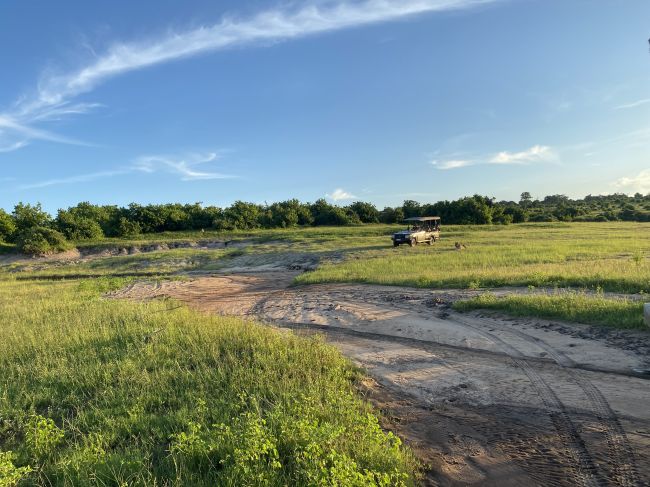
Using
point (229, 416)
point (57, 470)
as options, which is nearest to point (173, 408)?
point (229, 416)

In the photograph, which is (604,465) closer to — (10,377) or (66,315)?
(10,377)

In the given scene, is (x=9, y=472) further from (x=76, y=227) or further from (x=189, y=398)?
(x=76, y=227)

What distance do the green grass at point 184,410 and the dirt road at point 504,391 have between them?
2.34 feet

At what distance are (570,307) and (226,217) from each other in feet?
159

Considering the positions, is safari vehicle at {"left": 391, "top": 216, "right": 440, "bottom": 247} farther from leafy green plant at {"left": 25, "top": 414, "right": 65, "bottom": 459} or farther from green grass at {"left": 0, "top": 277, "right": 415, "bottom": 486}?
leafy green plant at {"left": 25, "top": 414, "right": 65, "bottom": 459}

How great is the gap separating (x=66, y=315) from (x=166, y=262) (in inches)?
792

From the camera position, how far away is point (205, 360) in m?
7.10

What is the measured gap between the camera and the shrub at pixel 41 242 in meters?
38.5

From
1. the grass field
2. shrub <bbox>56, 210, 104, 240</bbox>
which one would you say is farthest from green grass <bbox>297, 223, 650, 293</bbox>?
shrub <bbox>56, 210, 104, 240</bbox>

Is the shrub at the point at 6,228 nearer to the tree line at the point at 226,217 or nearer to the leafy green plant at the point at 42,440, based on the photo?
the tree line at the point at 226,217

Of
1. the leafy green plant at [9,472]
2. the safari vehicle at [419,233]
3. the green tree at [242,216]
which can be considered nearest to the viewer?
the leafy green plant at [9,472]

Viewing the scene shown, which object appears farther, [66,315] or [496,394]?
[66,315]

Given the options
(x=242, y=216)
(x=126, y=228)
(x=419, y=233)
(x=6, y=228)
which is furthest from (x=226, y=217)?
(x=419, y=233)

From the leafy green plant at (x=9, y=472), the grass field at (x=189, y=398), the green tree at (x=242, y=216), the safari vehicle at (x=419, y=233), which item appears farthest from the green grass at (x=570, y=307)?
the green tree at (x=242, y=216)
